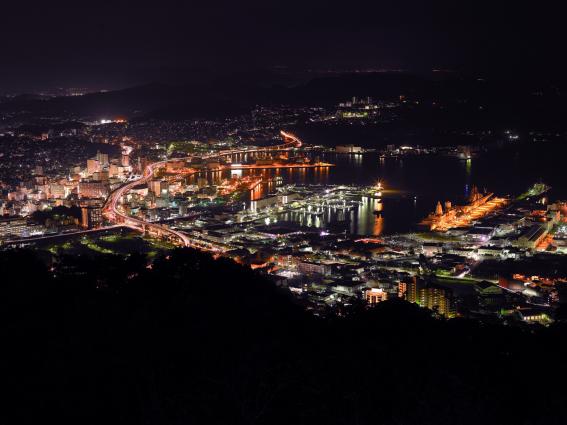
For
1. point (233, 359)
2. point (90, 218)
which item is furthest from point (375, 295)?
point (90, 218)

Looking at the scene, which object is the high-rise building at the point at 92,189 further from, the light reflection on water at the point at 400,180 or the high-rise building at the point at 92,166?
the light reflection on water at the point at 400,180

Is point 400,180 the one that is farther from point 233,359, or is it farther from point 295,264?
point 233,359

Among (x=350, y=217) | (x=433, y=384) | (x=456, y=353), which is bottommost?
(x=350, y=217)

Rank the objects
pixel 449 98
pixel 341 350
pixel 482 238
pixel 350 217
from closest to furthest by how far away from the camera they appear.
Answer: pixel 341 350, pixel 482 238, pixel 350 217, pixel 449 98

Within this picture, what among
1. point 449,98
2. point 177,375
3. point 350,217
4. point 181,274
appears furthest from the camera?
point 449,98

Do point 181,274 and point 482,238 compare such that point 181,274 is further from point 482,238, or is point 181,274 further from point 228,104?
point 228,104

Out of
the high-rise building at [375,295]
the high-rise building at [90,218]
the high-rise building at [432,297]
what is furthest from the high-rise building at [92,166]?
the high-rise building at [432,297]

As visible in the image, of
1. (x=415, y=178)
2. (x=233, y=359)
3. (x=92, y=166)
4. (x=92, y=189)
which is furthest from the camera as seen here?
(x=92, y=166)

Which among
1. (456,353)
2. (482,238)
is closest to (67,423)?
(456,353)
